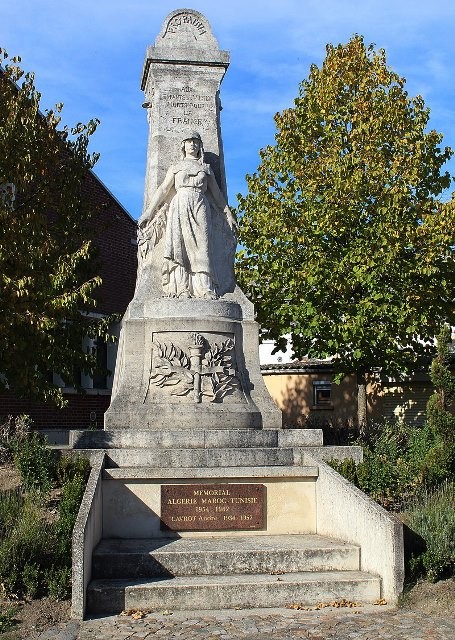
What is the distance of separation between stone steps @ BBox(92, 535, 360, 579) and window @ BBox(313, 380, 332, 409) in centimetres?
2159

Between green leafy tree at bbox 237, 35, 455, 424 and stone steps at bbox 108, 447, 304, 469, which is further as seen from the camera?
green leafy tree at bbox 237, 35, 455, 424

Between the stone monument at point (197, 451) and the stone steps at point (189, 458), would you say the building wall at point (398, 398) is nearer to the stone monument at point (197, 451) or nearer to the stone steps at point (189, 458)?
the stone monument at point (197, 451)

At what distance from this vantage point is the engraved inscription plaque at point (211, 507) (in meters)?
9.44

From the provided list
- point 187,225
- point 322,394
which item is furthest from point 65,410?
point 322,394

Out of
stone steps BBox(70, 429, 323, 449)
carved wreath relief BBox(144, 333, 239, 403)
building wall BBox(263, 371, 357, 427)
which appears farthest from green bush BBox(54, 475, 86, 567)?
building wall BBox(263, 371, 357, 427)

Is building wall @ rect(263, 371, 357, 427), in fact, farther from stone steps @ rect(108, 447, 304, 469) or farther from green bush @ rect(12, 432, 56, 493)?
green bush @ rect(12, 432, 56, 493)

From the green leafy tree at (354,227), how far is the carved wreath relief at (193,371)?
29.3 ft

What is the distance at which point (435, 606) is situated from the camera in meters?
7.83

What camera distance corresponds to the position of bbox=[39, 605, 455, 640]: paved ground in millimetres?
6961

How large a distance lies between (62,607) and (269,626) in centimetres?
190

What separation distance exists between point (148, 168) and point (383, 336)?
903cm

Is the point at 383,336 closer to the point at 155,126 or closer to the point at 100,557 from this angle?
the point at 155,126

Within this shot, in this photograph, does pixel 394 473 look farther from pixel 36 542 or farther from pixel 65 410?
pixel 65 410

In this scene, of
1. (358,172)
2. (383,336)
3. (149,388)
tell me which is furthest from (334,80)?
(149,388)
